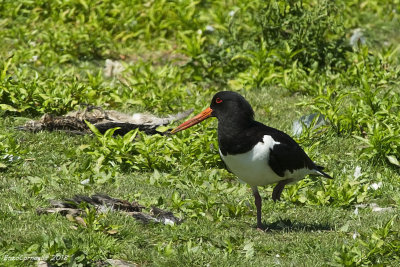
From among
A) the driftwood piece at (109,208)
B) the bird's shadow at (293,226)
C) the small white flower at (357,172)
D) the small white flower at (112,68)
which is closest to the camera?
the driftwood piece at (109,208)

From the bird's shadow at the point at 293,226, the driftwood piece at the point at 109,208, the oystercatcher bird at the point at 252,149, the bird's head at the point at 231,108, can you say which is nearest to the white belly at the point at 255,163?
the oystercatcher bird at the point at 252,149

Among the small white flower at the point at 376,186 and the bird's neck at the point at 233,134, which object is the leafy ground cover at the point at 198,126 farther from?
the bird's neck at the point at 233,134

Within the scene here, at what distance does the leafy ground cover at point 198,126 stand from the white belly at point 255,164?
49 centimetres

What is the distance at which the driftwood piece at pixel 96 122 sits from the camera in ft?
30.5

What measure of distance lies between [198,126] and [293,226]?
2.65 metres

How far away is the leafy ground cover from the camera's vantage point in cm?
641

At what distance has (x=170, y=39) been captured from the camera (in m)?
12.7

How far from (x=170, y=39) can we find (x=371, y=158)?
16.5 feet

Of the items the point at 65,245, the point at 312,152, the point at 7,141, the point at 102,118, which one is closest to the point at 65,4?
the point at 102,118

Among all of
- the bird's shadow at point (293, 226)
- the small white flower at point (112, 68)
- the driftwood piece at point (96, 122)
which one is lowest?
the small white flower at point (112, 68)

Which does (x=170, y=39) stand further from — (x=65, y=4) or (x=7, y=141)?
(x=7, y=141)

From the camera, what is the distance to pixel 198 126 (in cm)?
946

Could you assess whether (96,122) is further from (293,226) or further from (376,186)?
(376,186)

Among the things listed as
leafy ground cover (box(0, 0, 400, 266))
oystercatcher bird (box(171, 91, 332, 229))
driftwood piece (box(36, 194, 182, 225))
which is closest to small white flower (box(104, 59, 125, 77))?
leafy ground cover (box(0, 0, 400, 266))
